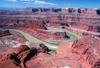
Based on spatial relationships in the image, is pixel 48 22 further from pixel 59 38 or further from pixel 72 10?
pixel 72 10

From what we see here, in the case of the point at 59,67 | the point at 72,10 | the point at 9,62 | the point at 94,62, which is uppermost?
the point at 72,10

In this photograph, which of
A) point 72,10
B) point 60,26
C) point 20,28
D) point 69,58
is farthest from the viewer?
point 72,10

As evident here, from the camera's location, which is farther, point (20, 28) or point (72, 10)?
point (72, 10)

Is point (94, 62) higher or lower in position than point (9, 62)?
lower

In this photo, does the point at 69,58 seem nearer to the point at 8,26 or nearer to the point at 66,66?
the point at 66,66

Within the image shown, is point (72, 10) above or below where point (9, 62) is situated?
above

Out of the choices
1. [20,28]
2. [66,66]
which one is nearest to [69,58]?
[66,66]

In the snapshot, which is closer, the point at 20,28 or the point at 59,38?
the point at 59,38

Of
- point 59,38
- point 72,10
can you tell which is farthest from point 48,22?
point 72,10

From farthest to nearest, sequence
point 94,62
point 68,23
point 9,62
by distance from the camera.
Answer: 1. point 68,23
2. point 94,62
3. point 9,62
